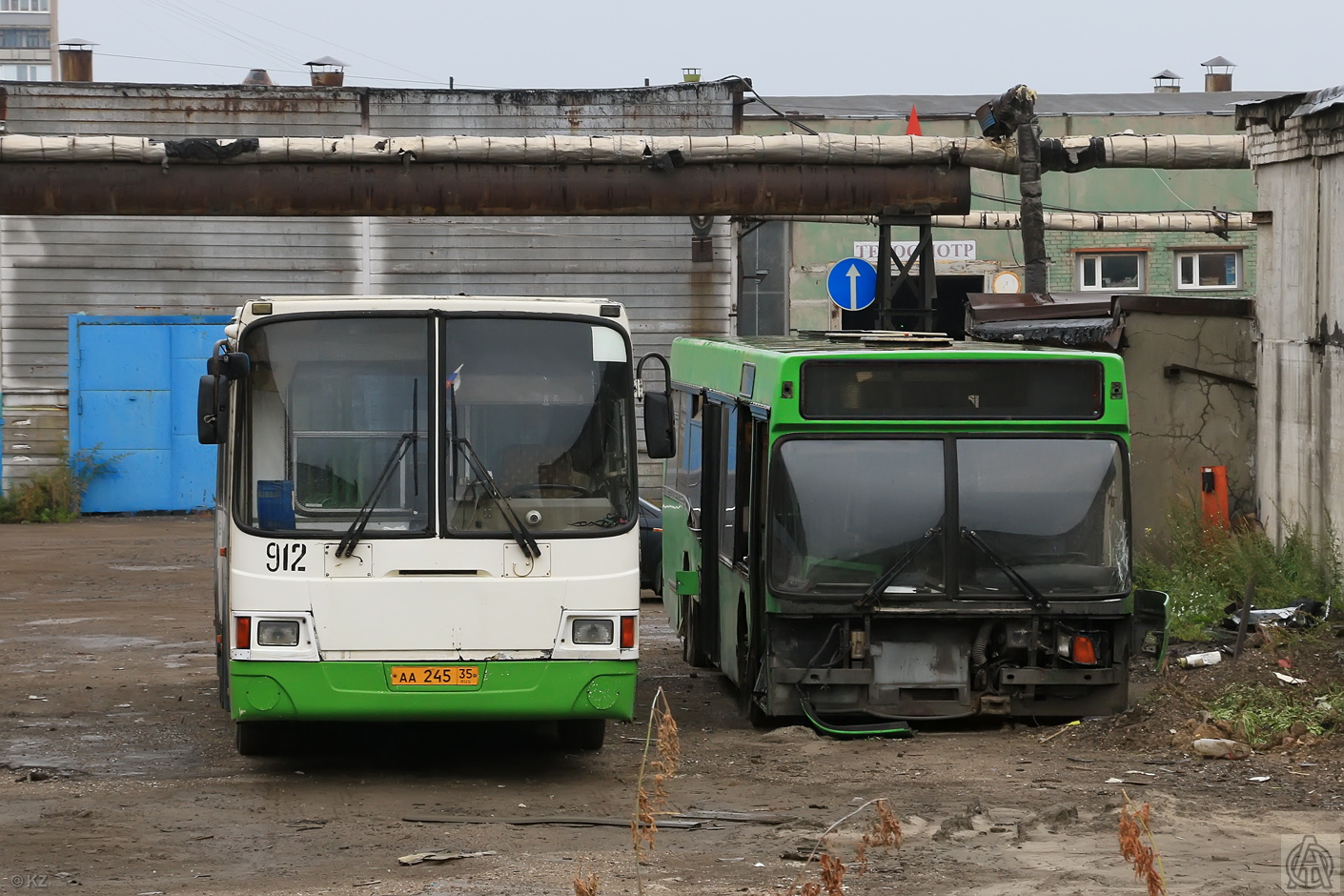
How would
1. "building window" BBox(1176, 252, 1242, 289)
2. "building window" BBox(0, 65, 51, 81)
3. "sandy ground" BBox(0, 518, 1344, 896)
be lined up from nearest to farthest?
"sandy ground" BBox(0, 518, 1344, 896) < "building window" BBox(1176, 252, 1242, 289) < "building window" BBox(0, 65, 51, 81)

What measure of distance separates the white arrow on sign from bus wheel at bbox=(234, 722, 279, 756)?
1081cm

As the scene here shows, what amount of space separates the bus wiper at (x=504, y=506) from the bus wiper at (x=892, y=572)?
7.24ft

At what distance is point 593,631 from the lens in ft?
29.0

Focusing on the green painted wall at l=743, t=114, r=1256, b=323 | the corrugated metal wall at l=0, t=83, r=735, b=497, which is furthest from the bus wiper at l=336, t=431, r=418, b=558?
the green painted wall at l=743, t=114, r=1256, b=323

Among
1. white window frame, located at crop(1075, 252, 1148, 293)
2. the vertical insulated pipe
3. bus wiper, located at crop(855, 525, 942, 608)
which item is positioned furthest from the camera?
white window frame, located at crop(1075, 252, 1148, 293)

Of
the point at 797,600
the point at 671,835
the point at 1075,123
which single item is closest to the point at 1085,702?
the point at 797,600

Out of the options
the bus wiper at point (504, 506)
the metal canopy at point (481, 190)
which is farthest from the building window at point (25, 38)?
the bus wiper at point (504, 506)

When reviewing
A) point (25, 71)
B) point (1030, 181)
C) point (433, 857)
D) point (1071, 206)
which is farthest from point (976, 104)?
point (25, 71)

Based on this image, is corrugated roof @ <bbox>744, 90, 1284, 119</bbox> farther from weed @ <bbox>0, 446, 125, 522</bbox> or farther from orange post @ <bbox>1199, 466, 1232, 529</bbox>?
orange post @ <bbox>1199, 466, 1232, 529</bbox>

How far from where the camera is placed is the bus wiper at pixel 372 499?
868cm

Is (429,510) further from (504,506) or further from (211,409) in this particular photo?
(211,409)

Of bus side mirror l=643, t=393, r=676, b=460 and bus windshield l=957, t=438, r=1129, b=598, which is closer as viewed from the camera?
bus side mirror l=643, t=393, r=676, b=460

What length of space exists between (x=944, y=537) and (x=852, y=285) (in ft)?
30.9

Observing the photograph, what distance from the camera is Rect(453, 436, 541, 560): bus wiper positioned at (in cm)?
879
